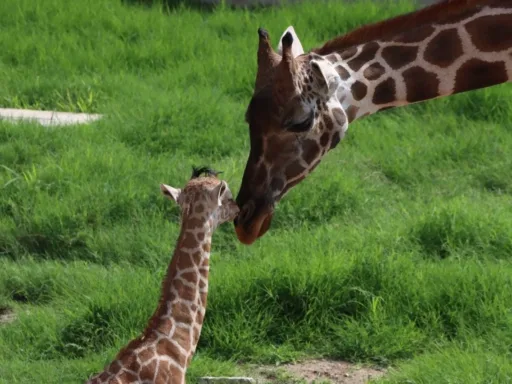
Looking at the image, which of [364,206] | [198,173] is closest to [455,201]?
[364,206]

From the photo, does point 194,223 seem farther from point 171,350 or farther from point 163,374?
point 163,374

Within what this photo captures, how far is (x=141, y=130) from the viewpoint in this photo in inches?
341

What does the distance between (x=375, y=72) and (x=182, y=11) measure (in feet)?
19.7

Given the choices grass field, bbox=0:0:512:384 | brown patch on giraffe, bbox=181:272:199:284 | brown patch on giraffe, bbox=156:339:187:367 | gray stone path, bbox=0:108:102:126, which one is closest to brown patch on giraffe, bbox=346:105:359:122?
brown patch on giraffe, bbox=181:272:199:284

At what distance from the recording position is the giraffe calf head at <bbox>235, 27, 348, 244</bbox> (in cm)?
495

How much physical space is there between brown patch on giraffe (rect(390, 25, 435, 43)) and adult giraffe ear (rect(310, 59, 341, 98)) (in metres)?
0.37

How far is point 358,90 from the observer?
5.21m

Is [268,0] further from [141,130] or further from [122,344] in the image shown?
[122,344]

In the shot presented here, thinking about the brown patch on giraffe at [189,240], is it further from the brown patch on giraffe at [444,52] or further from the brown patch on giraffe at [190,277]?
the brown patch on giraffe at [444,52]

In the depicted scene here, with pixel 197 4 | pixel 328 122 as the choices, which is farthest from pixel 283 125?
pixel 197 4

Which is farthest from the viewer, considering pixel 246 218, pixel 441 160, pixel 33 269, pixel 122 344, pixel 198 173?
pixel 441 160

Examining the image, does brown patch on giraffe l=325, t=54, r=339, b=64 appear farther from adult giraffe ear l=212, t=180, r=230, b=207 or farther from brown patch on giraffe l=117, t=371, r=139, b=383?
brown patch on giraffe l=117, t=371, r=139, b=383

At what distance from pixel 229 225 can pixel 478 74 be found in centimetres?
269

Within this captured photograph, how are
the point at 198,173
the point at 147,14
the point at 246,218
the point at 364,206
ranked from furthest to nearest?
the point at 147,14 → the point at 364,206 → the point at 198,173 → the point at 246,218
